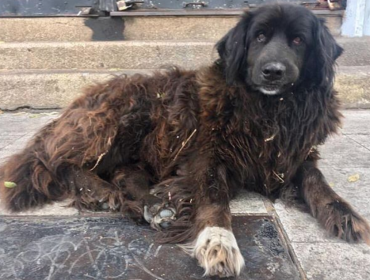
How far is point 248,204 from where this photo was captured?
9.81ft

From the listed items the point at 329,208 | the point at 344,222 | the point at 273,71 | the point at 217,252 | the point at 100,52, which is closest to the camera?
the point at 217,252

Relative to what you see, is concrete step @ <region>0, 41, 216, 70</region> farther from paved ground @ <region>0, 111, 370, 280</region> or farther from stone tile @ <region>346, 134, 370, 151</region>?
paved ground @ <region>0, 111, 370, 280</region>

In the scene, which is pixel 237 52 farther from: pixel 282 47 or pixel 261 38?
pixel 282 47

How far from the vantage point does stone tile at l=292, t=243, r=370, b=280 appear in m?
2.12

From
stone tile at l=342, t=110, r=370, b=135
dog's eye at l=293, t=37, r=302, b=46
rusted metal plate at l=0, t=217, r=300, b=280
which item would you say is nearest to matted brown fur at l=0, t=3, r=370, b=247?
dog's eye at l=293, t=37, r=302, b=46

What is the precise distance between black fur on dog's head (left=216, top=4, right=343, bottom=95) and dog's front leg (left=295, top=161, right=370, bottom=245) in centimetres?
68

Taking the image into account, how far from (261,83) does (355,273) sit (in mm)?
1372

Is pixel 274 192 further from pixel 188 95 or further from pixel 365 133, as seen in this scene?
pixel 365 133

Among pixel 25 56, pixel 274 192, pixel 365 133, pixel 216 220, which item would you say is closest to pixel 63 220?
pixel 216 220

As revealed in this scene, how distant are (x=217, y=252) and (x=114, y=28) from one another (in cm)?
564

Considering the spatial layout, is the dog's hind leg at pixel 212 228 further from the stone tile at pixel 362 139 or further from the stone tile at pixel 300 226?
the stone tile at pixel 362 139

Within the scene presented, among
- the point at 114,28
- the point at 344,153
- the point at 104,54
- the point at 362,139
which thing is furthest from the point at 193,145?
the point at 114,28

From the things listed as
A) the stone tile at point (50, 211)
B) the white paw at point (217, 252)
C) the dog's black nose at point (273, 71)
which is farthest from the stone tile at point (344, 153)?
the stone tile at point (50, 211)

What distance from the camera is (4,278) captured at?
206cm
